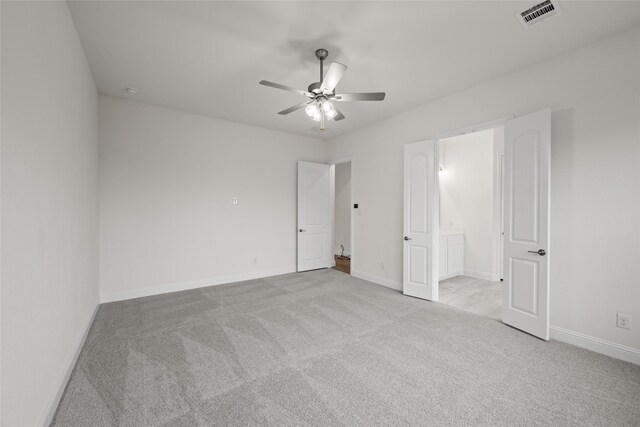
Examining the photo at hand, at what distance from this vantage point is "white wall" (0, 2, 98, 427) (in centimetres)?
125

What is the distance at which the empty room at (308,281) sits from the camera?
1705mm

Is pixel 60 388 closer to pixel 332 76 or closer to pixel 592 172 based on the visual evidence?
pixel 332 76

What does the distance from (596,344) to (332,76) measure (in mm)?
3439

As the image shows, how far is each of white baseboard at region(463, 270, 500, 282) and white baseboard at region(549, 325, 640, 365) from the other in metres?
2.30

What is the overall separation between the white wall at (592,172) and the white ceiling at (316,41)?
234 mm

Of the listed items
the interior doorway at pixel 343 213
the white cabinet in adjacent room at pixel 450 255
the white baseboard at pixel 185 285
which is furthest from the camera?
the interior doorway at pixel 343 213

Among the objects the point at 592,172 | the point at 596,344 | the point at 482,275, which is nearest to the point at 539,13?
the point at 592,172

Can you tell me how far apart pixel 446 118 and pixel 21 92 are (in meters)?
4.09

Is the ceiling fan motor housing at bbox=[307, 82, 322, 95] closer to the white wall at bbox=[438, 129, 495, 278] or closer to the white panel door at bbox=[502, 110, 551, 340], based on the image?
the white panel door at bbox=[502, 110, 551, 340]

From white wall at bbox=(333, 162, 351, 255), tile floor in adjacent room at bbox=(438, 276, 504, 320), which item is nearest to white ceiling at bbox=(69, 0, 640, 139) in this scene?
tile floor in adjacent room at bbox=(438, 276, 504, 320)

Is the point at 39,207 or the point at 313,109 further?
the point at 313,109

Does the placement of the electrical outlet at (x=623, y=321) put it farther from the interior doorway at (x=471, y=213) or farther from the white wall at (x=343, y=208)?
the white wall at (x=343, y=208)

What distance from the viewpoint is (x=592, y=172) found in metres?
2.56

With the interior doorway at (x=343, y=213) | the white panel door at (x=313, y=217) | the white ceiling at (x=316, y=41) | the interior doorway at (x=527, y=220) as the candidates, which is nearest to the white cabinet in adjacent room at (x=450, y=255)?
the interior doorway at (x=527, y=220)
